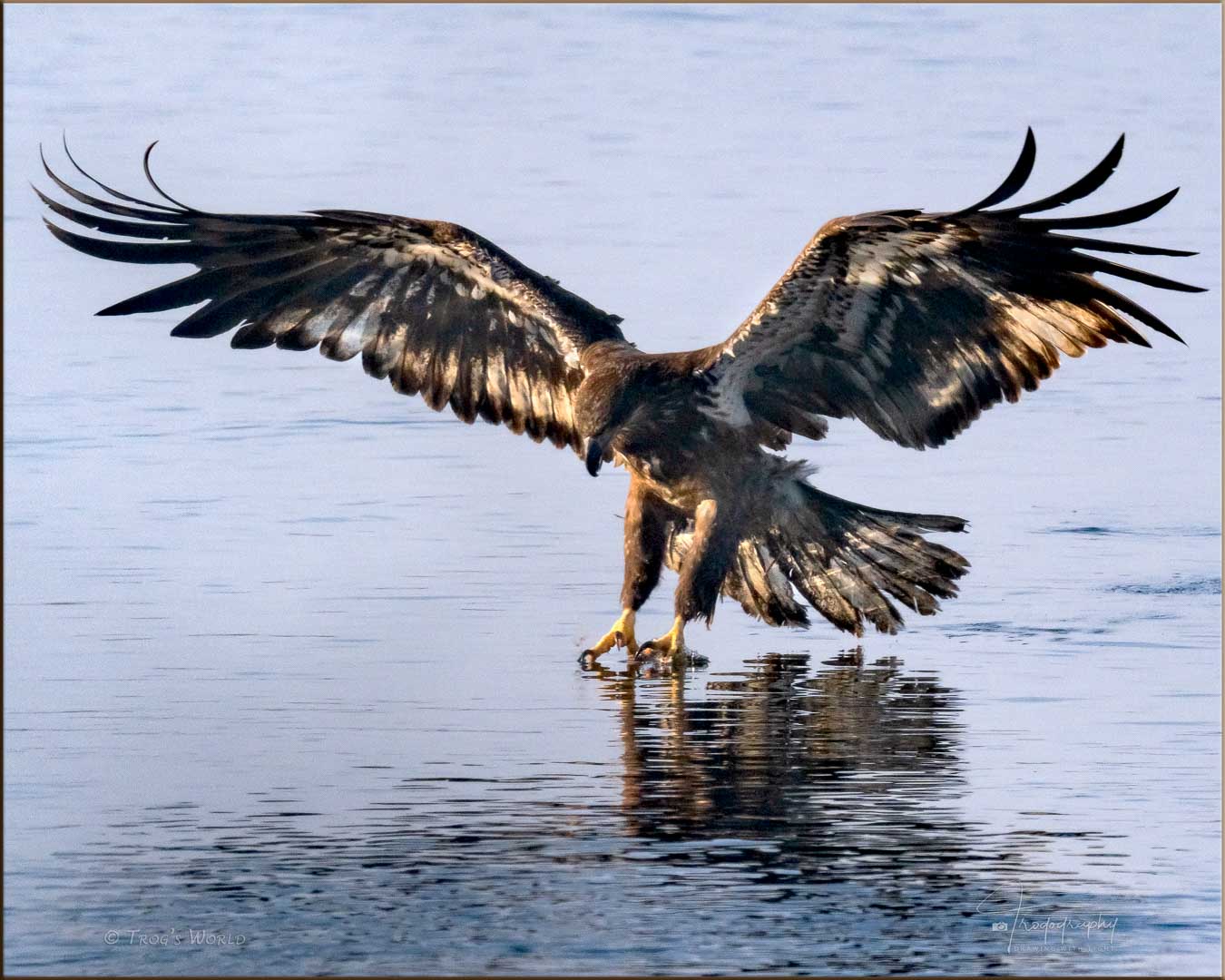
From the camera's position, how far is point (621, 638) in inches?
369

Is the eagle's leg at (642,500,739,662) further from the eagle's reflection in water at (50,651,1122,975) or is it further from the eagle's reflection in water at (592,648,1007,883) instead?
the eagle's reflection in water at (50,651,1122,975)

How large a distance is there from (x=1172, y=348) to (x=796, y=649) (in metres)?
6.30

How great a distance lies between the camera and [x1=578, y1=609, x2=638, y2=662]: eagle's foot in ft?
Answer: 30.4

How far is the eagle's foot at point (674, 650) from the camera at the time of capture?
9188mm

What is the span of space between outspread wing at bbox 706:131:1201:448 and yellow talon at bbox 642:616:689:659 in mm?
965

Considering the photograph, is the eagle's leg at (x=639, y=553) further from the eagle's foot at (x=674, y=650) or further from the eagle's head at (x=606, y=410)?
the eagle's head at (x=606, y=410)

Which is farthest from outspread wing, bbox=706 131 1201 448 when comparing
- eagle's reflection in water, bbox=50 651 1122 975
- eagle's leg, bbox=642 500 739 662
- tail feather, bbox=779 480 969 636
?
eagle's reflection in water, bbox=50 651 1122 975

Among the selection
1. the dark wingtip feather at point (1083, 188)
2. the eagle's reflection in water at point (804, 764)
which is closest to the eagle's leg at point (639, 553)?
the eagle's reflection in water at point (804, 764)

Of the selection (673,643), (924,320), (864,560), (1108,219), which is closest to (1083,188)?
(1108,219)

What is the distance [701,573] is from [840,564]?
64 cm

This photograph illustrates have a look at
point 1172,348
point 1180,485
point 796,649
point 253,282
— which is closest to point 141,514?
point 253,282

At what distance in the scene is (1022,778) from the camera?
743cm

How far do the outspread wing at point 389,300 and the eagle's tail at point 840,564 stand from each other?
1.22 meters

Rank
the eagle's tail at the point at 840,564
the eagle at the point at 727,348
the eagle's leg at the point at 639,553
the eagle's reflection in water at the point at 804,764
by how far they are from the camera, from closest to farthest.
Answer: the eagle's reflection in water at the point at 804,764 → the eagle at the point at 727,348 → the eagle's leg at the point at 639,553 → the eagle's tail at the point at 840,564
